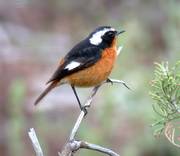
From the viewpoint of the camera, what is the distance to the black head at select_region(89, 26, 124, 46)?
4199mm

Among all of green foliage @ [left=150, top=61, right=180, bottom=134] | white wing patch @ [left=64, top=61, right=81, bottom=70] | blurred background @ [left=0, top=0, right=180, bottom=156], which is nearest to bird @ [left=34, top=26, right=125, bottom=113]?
white wing patch @ [left=64, top=61, right=81, bottom=70]

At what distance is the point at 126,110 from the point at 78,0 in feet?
13.0

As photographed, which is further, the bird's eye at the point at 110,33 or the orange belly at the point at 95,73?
the bird's eye at the point at 110,33

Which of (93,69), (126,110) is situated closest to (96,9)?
(126,110)

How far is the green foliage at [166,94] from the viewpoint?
214 cm

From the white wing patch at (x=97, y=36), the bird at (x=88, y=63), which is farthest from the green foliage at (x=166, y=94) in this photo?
the white wing patch at (x=97, y=36)

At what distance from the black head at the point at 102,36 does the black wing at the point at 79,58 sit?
0.17 ft

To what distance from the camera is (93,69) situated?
4074 mm

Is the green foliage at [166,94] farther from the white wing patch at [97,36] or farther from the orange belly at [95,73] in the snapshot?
the white wing patch at [97,36]

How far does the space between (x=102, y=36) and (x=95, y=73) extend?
29cm

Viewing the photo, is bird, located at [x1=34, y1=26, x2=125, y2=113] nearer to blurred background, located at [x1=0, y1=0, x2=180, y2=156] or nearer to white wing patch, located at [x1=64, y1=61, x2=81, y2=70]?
white wing patch, located at [x1=64, y1=61, x2=81, y2=70]

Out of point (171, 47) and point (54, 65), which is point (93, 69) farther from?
point (54, 65)

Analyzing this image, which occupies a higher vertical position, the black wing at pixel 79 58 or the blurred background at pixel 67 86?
the black wing at pixel 79 58

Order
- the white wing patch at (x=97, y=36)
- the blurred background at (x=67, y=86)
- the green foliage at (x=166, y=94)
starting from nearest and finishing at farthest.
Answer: the green foliage at (x=166, y=94)
the white wing patch at (x=97, y=36)
the blurred background at (x=67, y=86)
